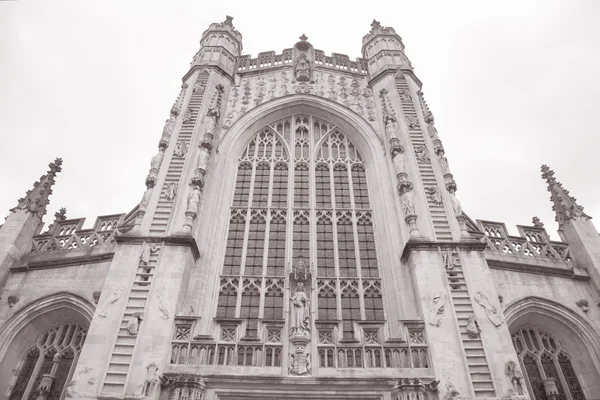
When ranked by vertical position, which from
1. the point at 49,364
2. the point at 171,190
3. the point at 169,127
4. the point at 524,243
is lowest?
the point at 49,364

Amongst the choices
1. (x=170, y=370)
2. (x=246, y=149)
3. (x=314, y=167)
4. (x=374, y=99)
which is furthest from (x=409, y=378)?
(x=374, y=99)

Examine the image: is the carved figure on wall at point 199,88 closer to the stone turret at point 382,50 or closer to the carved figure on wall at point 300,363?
the stone turret at point 382,50

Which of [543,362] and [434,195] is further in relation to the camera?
[434,195]

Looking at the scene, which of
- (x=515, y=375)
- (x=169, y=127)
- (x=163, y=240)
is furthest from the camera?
(x=169, y=127)

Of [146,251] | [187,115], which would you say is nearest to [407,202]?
[146,251]

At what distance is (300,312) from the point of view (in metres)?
11.1

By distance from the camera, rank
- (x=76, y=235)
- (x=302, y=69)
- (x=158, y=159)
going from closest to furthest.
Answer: (x=76, y=235), (x=158, y=159), (x=302, y=69)

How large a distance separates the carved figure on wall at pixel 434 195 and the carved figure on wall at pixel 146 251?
8.44m

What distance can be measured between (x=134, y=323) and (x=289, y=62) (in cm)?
1468

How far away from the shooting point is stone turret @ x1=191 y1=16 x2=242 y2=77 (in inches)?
792

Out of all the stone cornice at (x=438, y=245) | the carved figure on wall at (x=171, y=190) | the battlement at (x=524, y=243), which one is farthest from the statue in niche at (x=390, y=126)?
the carved figure on wall at (x=171, y=190)

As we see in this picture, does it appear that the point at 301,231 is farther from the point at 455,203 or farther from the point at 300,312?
the point at 455,203

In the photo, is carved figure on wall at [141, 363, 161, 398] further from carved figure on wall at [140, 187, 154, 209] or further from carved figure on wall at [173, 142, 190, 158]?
carved figure on wall at [173, 142, 190, 158]

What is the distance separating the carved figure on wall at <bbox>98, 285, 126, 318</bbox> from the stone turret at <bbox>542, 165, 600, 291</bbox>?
532 inches
